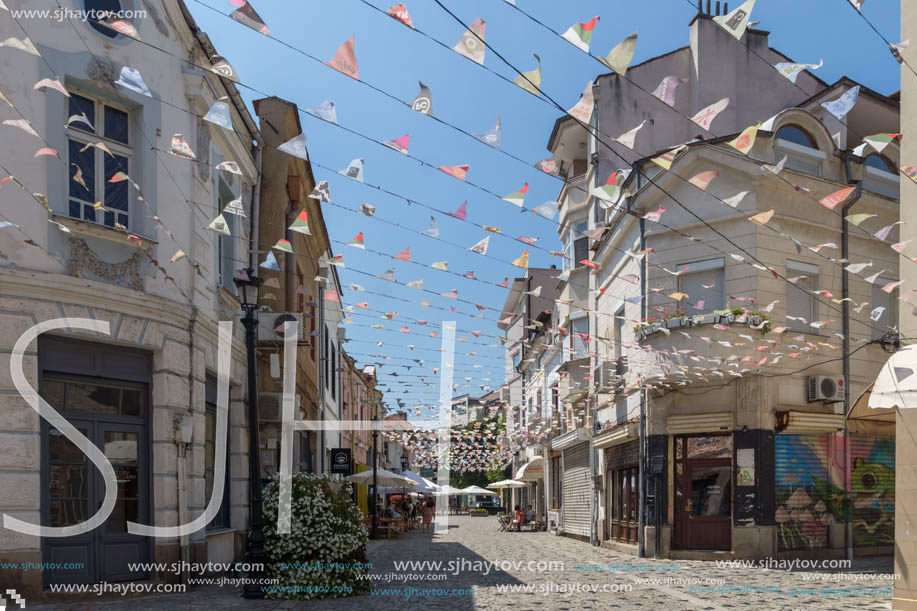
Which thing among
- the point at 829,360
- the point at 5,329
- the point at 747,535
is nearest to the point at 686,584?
Answer: the point at 747,535

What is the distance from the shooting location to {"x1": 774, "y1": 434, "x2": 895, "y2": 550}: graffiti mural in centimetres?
1770

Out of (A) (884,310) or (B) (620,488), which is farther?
(B) (620,488)

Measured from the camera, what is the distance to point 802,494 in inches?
704

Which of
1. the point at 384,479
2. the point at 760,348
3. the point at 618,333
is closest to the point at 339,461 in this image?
the point at 384,479

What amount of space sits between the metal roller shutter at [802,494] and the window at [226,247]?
11.6 meters

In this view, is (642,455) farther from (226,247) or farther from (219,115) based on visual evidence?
(219,115)

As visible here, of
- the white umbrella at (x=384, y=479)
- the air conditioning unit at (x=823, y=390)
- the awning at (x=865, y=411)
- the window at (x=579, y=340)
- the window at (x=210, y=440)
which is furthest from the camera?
the white umbrella at (x=384, y=479)

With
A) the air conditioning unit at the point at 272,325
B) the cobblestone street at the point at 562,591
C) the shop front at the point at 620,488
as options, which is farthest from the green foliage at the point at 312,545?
the shop front at the point at 620,488

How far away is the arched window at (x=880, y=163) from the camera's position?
19.7m

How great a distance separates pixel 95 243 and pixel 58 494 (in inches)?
119

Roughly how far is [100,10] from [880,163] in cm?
1727

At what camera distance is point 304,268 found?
70.0 feet

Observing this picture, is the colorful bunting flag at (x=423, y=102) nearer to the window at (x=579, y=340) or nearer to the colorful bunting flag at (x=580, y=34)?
the colorful bunting flag at (x=580, y=34)

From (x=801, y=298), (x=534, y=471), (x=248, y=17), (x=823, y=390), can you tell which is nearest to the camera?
(x=248, y=17)
